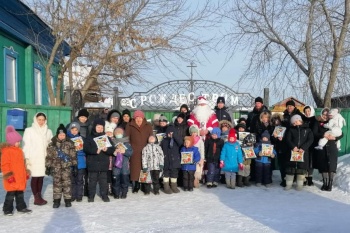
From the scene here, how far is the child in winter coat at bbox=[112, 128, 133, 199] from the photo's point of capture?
25.2 ft

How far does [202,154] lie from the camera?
8594 mm

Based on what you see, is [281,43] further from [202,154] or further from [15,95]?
[15,95]

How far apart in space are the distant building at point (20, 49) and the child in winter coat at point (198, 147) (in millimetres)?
5928

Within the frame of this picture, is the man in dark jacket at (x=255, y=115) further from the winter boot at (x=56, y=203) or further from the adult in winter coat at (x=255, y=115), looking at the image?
the winter boot at (x=56, y=203)

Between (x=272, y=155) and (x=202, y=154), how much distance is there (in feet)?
4.88

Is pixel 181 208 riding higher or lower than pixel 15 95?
lower

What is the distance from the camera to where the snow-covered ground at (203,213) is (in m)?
5.73

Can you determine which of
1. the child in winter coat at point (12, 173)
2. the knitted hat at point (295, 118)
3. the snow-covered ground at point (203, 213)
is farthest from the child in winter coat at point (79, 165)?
the knitted hat at point (295, 118)

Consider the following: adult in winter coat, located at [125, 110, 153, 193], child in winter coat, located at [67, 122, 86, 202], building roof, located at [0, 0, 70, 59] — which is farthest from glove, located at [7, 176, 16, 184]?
building roof, located at [0, 0, 70, 59]

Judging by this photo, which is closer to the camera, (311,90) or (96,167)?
(96,167)

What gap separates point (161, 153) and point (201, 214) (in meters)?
1.89

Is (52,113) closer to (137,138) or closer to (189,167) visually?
(137,138)

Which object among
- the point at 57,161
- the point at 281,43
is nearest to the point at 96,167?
the point at 57,161

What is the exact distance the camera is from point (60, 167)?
22.7 ft
